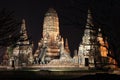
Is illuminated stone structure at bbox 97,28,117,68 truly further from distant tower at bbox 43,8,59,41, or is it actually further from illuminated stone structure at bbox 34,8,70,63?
distant tower at bbox 43,8,59,41

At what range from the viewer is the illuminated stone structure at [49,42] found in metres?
146

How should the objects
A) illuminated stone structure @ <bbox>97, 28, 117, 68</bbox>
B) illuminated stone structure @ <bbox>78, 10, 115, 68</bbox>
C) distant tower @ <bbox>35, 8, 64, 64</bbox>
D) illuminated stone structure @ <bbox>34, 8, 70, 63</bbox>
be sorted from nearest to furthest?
illuminated stone structure @ <bbox>97, 28, 117, 68</bbox>
illuminated stone structure @ <bbox>78, 10, 115, 68</bbox>
illuminated stone structure @ <bbox>34, 8, 70, 63</bbox>
distant tower @ <bbox>35, 8, 64, 64</bbox>

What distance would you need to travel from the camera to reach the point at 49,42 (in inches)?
6196

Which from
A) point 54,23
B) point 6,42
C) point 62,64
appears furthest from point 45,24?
point 6,42

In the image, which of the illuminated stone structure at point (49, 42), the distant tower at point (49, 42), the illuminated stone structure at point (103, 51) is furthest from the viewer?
the distant tower at point (49, 42)

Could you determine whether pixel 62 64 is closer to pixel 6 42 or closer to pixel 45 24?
pixel 45 24

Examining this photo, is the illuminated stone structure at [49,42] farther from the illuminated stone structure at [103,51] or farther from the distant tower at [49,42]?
the illuminated stone structure at [103,51]

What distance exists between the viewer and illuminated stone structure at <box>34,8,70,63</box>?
479 ft

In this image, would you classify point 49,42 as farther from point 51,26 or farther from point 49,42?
point 51,26

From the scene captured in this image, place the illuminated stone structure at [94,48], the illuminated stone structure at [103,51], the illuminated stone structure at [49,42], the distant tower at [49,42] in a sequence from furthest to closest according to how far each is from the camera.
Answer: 1. the distant tower at [49,42]
2. the illuminated stone structure at [49,42]
3. the illuminated stone structure at [94,48]
4. the illuminated stone structure at [103,51]

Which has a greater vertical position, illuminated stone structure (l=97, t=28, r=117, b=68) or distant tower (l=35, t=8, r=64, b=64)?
distant tower (l=35, t=8, r=64, b=64)

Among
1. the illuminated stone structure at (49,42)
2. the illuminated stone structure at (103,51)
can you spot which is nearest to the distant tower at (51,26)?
the illuminated stone structure at (49,42)

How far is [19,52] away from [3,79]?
10851 cm

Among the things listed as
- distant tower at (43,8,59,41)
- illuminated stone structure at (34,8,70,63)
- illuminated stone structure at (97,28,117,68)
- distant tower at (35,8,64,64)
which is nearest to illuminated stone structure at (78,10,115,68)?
illuminated stone structure at (97,28,117,68)
